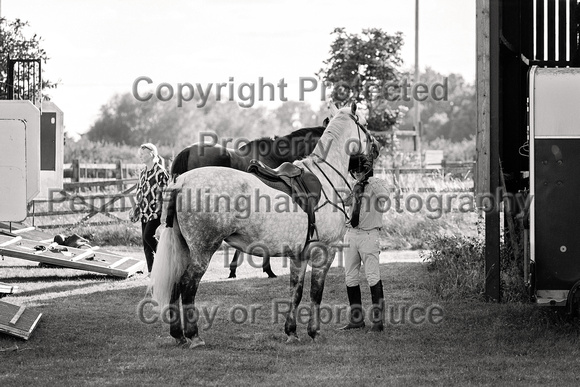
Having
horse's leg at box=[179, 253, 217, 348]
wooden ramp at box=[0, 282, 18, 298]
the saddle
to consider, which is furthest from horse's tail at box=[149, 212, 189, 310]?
wooden ramp at box=[0, 282, 18, 298]

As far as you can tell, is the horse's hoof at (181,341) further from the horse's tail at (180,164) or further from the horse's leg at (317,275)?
the horse's tail at (180,164)

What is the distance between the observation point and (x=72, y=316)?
8.88 metres

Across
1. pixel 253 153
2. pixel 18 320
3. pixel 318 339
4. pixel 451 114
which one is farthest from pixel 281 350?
pixel 451 114

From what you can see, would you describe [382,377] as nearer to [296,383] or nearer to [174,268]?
[296,383]

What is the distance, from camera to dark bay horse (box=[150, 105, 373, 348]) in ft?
Result: 23.6

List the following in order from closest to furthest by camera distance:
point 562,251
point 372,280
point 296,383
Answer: point 296,383, point 562,251, point 372,280

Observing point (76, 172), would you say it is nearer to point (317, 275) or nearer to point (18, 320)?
point (18, 320)

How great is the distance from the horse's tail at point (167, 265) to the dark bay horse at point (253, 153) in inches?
179

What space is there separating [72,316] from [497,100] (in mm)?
5238

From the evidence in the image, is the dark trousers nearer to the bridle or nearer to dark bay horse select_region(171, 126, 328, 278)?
dark bay horse select_region(171, 126, 328, 278)

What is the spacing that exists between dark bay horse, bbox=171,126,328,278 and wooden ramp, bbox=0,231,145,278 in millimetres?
1622

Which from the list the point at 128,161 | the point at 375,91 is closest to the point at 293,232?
the point at 375,91

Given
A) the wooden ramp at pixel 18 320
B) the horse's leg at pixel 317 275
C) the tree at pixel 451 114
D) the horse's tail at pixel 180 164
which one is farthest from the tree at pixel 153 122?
the horse's leg at pixel 317 275

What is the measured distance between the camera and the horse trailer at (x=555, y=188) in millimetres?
7656
